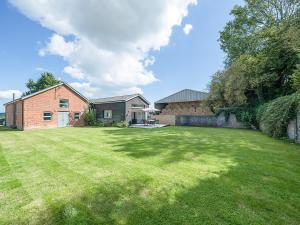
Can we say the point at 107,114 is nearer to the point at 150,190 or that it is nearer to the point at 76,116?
the point at 76,116

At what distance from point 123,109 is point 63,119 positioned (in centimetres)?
721

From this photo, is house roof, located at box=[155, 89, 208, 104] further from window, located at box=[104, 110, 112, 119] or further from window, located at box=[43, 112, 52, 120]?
window, located at box=[43, 112, 52, 120]

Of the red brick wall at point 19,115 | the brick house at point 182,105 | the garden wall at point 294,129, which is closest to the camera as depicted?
the garden wall at point 294,129

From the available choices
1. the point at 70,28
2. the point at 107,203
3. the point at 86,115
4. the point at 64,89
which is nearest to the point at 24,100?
the point at 64,89

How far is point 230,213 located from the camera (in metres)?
2.70

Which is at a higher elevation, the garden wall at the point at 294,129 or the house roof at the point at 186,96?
the house roof at the point at 186,96

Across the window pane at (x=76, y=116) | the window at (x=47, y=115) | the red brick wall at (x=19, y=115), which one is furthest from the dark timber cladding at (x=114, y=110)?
the red brick wall at (x=19, y=115)

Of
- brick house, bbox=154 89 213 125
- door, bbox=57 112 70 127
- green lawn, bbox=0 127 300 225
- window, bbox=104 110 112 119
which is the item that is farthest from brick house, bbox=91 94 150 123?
green lawn, bbox=0 127 300 225

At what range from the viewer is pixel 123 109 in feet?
74.9

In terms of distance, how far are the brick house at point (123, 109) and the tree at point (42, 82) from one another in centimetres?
2048

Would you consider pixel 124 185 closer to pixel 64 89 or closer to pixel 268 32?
pixel 268 32

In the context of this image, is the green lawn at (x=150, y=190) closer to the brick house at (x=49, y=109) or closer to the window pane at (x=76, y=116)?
the brick house at (x=49, y=109)

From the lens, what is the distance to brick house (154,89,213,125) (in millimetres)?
22861

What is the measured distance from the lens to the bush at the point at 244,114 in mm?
16188
